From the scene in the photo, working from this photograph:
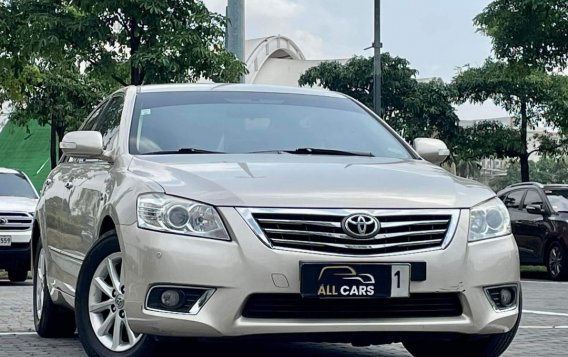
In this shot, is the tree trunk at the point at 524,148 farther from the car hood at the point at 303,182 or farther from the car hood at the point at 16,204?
the car hood at the point at 303,182

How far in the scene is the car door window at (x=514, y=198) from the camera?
62.0ft

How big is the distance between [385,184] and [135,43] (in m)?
12.7

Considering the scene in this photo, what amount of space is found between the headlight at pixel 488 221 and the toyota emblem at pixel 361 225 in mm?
520

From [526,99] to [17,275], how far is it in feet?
76.3

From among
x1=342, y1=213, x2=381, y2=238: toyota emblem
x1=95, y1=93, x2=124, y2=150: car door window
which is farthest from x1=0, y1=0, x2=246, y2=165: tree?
x1=342, y1=213, x2=381, y2=238: toyota emblem

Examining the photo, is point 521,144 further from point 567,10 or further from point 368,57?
point 567,10

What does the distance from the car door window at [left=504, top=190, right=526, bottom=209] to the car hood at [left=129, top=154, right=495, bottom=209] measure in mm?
13137

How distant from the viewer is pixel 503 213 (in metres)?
5.72

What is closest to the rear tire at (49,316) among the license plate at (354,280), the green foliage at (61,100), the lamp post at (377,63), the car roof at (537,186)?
the license plate at (354,280)

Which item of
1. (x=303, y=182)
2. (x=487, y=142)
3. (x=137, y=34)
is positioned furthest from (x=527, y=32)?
(x=303, y=182)

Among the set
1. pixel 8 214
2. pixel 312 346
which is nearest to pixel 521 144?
pixel 8 214

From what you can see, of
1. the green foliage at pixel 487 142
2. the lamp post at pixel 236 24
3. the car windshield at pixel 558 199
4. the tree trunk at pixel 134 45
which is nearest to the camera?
the lamp post at pixel 236 24

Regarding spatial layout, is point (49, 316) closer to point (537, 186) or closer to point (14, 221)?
point (14, 221)

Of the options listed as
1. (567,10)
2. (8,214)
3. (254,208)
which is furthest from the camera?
(567,10)
